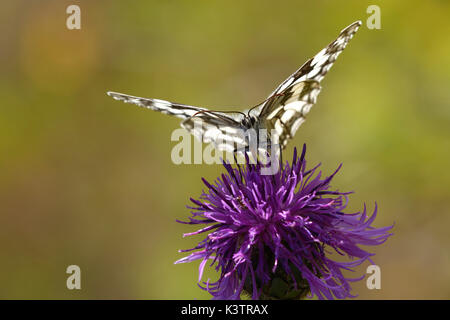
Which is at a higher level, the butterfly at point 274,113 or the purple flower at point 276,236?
the butterfly at point 274,113

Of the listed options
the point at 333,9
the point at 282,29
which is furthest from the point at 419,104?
the point at 282,29

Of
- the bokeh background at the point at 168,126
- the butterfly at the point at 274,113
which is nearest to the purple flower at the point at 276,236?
the butterfly at the point at 274,113

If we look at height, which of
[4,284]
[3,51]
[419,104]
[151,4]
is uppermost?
[151,4]

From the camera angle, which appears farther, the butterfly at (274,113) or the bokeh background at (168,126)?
the bokeh background at (168,126)

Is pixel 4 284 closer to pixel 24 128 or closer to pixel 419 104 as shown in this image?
pixel 24 128

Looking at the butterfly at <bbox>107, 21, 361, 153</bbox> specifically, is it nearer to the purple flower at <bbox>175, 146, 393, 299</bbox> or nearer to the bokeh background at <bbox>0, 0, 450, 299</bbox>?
the purple flower at <bbox>175, 146, 393, 299</bbox>

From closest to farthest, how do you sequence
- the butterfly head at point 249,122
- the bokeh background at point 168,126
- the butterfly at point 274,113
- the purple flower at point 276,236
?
1. the purple flower at point 276,236
2. the butterfly at point 274,113
3. the butterfly head at point 249,122
4. the bokeh background at point 168,126

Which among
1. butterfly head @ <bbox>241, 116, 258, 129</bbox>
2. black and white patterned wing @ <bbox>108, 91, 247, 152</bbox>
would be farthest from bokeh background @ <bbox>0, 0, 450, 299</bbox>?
butterfly head @ <bbox>241, 116, 258, 129</bbox>

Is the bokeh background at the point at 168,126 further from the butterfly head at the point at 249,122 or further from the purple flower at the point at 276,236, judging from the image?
the butterfly head at the point at 249,122
